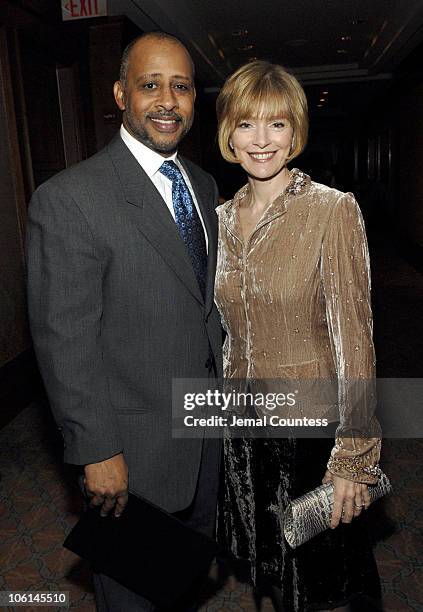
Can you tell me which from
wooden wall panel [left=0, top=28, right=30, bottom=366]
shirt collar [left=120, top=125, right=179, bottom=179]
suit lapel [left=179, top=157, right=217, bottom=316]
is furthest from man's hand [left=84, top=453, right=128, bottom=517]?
wooden wall panel [left=0, top=28, right=30, bottom=366]

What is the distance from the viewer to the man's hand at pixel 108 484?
1.61 m

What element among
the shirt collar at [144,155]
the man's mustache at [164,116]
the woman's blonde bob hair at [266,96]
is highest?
the woman's blonde bob hair at [266,96]

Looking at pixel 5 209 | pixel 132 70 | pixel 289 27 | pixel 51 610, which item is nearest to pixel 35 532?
pixel 51 610

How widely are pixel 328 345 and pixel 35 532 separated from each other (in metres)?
1.98

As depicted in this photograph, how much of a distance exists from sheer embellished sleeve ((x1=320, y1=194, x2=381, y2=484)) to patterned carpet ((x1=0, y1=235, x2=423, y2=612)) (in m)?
0.92

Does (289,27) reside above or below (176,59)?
above

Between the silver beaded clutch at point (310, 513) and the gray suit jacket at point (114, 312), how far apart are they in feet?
1.32

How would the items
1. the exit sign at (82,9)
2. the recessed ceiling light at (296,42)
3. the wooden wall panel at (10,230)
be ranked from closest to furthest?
the wooden wall panel at (10,230) → the exit sign at (82,9) → the recessed ceiling light at (296,42)

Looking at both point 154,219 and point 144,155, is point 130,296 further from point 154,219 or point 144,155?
point 144,155

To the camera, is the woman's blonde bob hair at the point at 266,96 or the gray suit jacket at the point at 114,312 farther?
the woman's blonde bob hair at the point at 266,96

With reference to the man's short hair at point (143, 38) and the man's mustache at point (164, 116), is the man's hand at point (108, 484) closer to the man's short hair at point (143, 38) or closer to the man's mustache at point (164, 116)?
the man's mustache at point (164, 116)

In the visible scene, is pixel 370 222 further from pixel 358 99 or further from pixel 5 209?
pixel 5 209

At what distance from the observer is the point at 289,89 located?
169 centimetres

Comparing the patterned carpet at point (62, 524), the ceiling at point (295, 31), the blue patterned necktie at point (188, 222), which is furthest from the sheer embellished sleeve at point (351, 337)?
the ceiling at point (295, 31)
